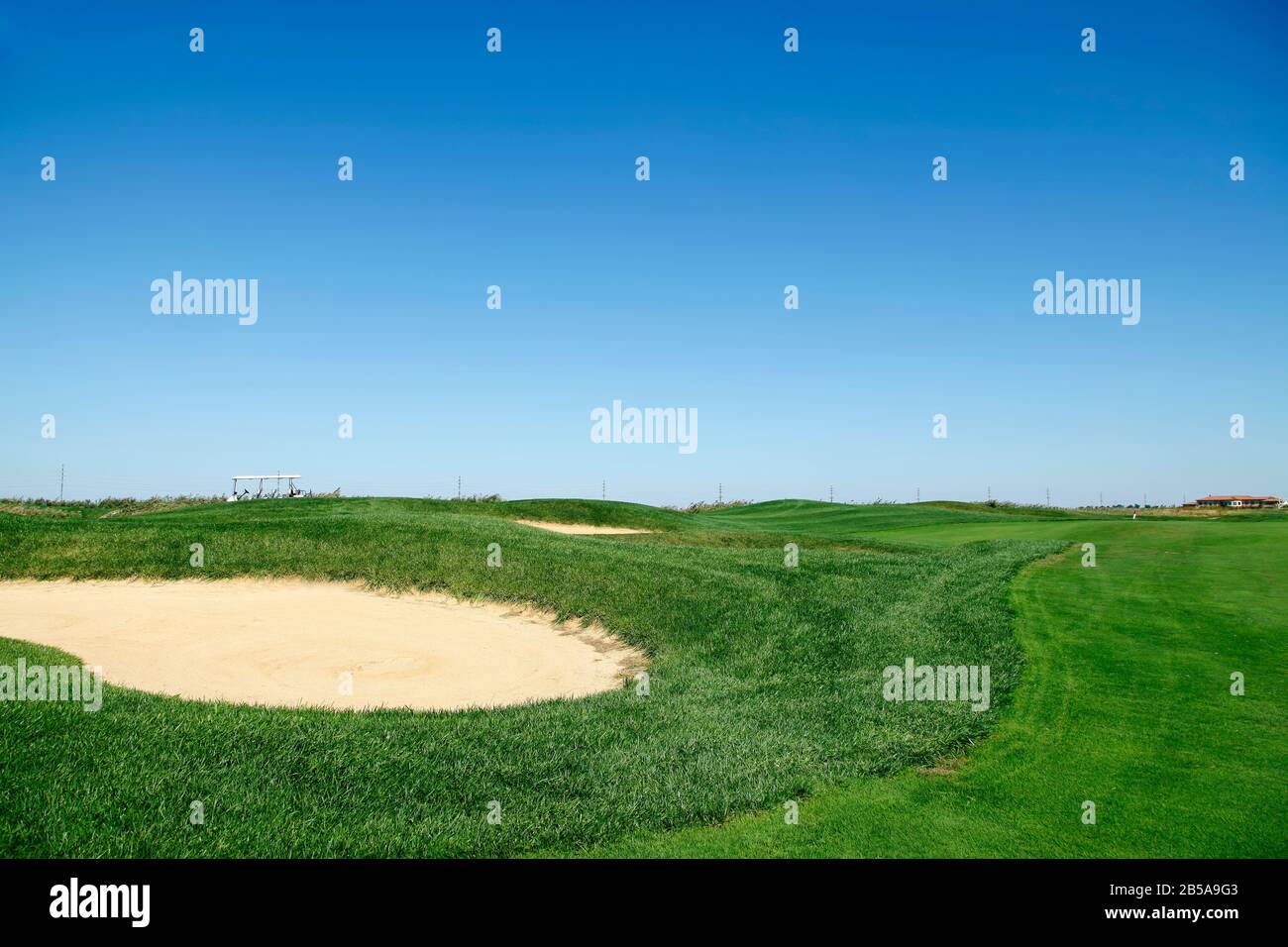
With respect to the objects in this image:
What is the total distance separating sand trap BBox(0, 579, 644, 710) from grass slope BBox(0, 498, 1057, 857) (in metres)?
1.22

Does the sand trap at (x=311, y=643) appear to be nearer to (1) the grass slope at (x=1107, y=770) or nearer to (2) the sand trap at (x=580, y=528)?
(1) the grass slope at (x=1107, y=770)

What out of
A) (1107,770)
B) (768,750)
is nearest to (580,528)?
(768,750)

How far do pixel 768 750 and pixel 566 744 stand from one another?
194 centimetres

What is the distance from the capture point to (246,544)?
710 inches

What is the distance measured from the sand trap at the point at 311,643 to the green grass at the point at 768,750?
1293 millimetres

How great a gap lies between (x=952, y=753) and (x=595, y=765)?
3.28 metres

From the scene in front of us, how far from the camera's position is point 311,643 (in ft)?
40.8

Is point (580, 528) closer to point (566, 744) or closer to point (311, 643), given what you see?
point (311, 643)

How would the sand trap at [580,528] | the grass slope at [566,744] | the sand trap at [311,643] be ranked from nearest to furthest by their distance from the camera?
the grass slope at [566,744] → the sand trap at [311,643] → the sand trap at [580,528]

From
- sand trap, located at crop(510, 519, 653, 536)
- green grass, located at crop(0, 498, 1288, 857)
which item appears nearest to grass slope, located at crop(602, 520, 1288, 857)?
green grass, located at crop(0, 498, 1288, 857)

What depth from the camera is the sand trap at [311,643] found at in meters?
10.4

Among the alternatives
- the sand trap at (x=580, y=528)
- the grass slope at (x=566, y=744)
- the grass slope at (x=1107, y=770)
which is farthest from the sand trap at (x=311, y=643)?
the sand trap at (x=580, y=528)
